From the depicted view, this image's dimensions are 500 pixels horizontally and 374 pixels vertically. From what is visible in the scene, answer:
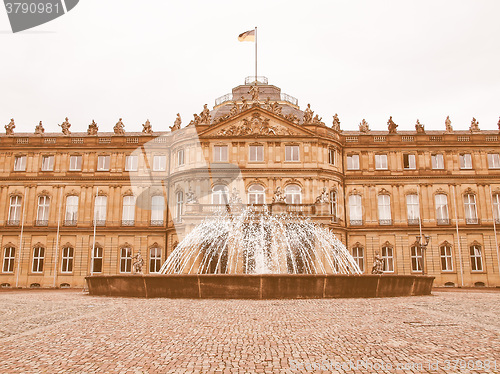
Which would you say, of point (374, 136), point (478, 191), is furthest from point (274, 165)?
point (478, 191)

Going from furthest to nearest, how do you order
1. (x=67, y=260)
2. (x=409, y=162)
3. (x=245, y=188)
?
(x=409, y=162)
(x=67, y=260)
(x=245, y=188)

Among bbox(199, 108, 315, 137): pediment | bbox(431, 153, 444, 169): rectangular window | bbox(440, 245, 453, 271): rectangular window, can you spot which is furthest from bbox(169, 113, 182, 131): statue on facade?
bbox(440, 245, 453, 271): rectangular window

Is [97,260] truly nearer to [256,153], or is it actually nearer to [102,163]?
[102,163]

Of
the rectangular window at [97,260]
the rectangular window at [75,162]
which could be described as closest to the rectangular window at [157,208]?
the rectangular window at [97,260]

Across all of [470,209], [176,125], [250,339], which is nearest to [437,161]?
[470,209]

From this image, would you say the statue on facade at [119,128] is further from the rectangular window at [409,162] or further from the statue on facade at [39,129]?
the rectangular window at [409,162]

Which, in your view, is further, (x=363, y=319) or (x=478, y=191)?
(x=478, y=191)

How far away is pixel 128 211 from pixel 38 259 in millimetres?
9423

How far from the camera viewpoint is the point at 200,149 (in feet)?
157

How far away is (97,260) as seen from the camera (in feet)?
164

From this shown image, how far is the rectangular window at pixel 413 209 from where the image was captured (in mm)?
49781

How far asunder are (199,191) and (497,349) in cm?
3710

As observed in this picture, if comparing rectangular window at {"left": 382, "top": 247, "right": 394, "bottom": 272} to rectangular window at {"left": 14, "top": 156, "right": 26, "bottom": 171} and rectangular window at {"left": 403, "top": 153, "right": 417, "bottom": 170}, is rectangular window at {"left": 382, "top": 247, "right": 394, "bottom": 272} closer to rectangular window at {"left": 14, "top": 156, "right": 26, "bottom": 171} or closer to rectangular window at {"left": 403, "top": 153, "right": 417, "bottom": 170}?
rectangular window at {"left": 403, "top": 153, "right": 417, "bottom": 170}

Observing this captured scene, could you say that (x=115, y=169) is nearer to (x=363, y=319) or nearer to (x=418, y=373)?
(x=363, y=319)
